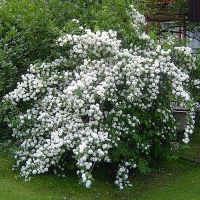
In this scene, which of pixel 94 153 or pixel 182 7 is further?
pixel 182 7

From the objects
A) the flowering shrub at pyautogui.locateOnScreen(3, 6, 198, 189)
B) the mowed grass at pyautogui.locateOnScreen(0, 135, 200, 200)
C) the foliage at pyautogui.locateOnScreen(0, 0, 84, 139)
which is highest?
the foliage at pyautogui.locateOnScreen(0, 0, 84, 139)

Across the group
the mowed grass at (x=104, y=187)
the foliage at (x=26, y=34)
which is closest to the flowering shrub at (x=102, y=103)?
the mowed grass at (x=104, y=187)

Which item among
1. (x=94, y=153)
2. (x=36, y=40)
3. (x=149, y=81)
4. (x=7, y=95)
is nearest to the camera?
(x=94, y=153)

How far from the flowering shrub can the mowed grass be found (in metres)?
0.17

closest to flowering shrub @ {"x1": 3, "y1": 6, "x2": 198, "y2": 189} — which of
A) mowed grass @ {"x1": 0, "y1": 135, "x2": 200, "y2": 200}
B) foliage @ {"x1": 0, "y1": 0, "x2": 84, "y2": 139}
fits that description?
mowed grass @ {"x1": 0, "y1": 135, "x2": 200, "y2": 200}

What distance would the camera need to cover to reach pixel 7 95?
6219 mm

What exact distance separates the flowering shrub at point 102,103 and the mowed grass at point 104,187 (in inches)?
6.9

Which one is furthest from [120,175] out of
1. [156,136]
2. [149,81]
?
[149,81]

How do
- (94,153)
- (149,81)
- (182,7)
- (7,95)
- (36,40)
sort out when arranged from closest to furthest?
(94,153)
(149,81)
(7,95)
(36,40)
(182,7)

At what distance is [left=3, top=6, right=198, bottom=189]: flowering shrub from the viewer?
549 cm

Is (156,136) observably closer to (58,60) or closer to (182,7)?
(58,60)

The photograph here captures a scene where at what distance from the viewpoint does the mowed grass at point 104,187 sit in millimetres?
5695

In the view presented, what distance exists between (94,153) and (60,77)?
1.25 m

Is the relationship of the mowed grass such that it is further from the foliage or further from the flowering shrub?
the foliage
